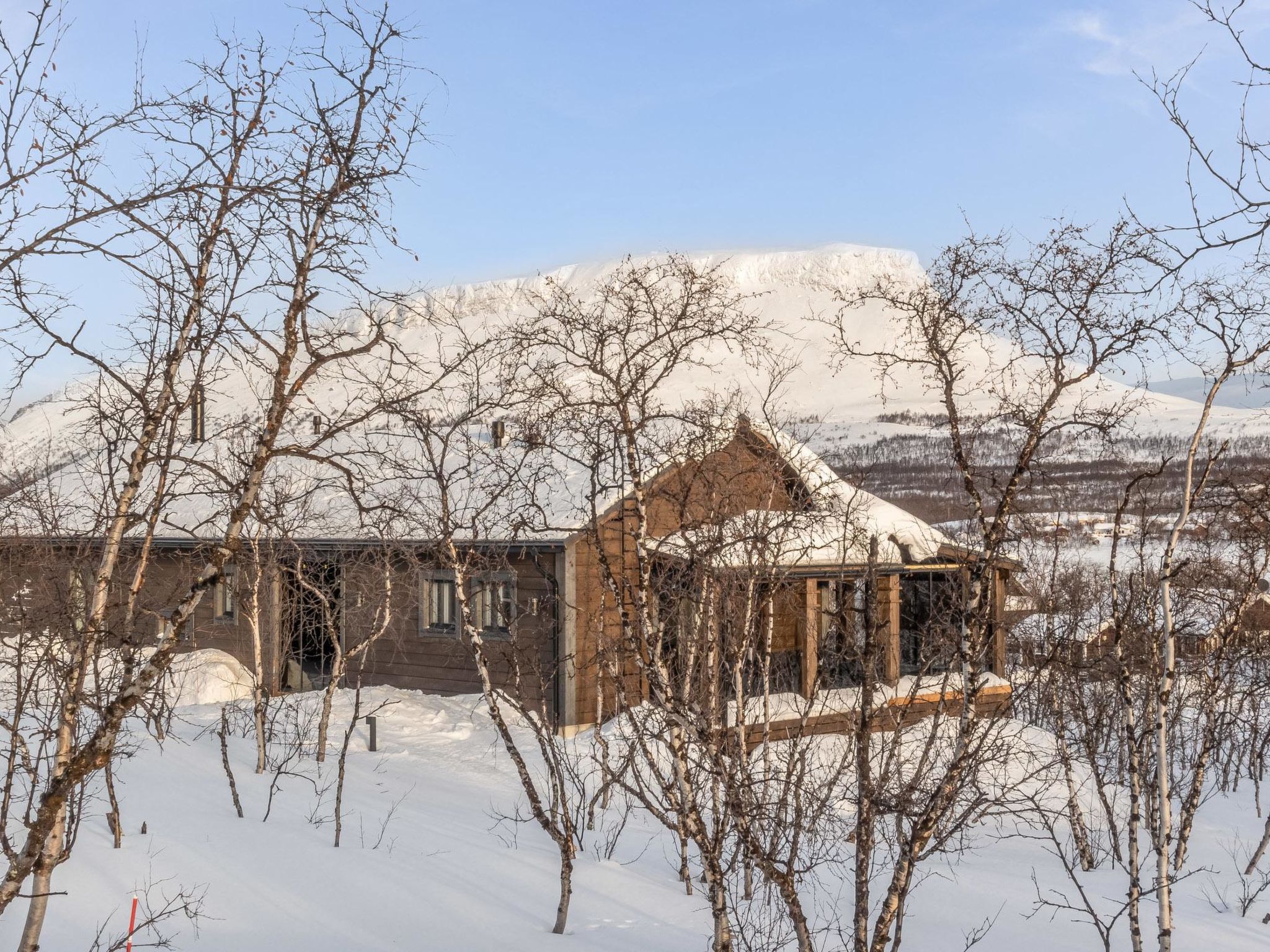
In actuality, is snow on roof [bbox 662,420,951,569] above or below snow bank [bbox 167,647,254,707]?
above

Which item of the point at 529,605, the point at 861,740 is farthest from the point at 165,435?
the point at 529,605

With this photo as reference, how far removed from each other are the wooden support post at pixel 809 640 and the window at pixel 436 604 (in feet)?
19.2

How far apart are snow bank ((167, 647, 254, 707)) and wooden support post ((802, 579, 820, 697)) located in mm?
8997

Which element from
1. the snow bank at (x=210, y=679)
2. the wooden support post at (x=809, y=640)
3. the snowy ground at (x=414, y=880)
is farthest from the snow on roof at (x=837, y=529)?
the snow bank at (x=210, y=679)

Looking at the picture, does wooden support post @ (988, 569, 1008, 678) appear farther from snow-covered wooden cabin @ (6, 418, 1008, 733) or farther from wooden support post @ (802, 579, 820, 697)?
wooden support post @ (802, 579, 820, 697)

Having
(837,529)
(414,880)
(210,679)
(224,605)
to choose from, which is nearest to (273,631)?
(210,679)

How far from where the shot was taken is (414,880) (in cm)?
1034

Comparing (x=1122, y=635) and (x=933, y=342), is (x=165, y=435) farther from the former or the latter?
(x=1122, y=635)

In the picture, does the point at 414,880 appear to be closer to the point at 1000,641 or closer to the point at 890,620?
the point at 890,620

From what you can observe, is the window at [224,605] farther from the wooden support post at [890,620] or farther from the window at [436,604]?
the wooden support post at [890,620]

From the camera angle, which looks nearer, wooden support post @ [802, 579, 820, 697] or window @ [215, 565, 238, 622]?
wooden support post @ [802, 579, 820, 697]

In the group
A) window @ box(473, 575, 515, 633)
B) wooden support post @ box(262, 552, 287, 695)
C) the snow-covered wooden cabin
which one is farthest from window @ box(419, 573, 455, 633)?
wooden support post @ box(262, 552, 287, 695)

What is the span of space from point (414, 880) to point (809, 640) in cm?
736

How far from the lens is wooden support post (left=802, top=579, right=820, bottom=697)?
15797 millimetres
